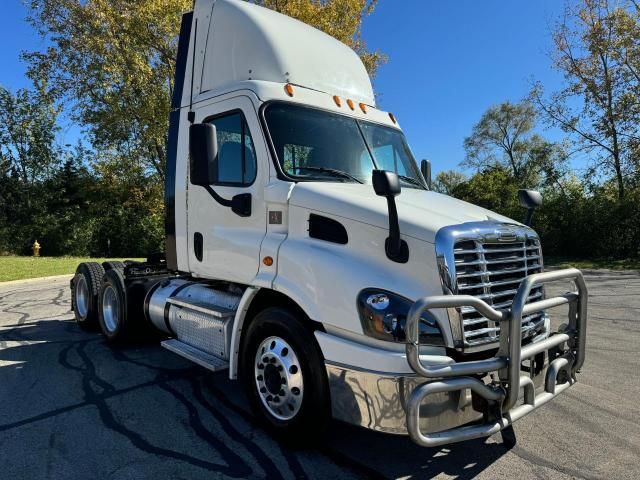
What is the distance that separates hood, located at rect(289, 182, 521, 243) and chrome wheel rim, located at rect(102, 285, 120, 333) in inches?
150

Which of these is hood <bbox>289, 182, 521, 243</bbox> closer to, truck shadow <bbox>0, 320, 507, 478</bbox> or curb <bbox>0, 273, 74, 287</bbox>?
truck shadow <bbox>0, 320, 507, 478</bbox>

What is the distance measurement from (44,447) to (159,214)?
25784 millimetres

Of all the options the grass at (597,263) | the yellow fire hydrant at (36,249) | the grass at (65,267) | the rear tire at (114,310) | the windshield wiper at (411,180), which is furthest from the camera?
the yellow fire hydrant at (36,249)

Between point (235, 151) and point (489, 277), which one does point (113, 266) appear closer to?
point (235, 151)

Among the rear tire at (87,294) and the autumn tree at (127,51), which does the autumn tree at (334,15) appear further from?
the rear tire at (87,294)

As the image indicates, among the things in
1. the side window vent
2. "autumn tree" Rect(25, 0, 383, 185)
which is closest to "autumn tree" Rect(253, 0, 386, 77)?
"autumn tree" Rect(25, 0, 383, 185)

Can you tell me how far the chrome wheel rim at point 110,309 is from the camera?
6.43 metres

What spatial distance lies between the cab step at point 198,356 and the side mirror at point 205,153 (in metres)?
1.60

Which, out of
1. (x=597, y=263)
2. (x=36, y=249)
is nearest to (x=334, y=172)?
(x=597, y=263)

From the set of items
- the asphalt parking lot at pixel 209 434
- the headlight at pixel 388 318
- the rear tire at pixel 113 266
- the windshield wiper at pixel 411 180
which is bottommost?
the asphalt parking lot at pixel 209 434

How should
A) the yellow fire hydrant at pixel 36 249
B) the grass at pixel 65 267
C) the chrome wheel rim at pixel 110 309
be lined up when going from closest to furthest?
the chrome wheel rim at pixel 110 309 → the grass at pixel 65 267 → the yellow fire hydrant at pixel 36 249

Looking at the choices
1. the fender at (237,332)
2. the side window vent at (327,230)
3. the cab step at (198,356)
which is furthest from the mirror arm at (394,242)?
the cab step at (198,356)

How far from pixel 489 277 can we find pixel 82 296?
6381 mm

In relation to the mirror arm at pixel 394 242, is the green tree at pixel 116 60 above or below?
above
